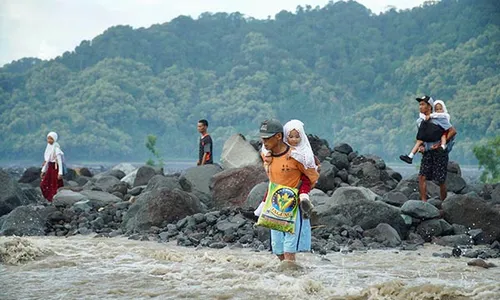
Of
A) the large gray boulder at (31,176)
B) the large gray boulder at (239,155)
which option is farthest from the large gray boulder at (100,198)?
the large gray boulder at (31,176)

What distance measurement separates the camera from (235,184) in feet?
47.8

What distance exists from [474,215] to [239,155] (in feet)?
20.1

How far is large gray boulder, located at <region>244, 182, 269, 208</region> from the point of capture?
13117 mm

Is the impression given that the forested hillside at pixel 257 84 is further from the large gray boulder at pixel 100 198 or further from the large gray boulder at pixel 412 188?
the large gray boulder at pixel 100 198

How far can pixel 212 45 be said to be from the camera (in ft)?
341

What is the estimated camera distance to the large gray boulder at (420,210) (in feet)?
39.1

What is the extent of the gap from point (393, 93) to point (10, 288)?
3035 inches

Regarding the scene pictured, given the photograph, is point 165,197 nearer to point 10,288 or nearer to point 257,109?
point 10,288

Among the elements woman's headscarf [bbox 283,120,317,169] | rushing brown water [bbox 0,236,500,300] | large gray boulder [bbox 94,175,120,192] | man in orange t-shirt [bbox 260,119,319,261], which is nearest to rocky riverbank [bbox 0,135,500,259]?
rushing brown water [bbox 0,236,500,300]

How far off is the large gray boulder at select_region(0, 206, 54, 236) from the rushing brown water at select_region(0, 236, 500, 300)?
6.77 ft

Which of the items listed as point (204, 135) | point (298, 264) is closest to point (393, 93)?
point (204, 135)

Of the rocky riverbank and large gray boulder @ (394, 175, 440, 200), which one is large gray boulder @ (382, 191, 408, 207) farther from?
large gray boulder @ (394, 175, 440, 200)

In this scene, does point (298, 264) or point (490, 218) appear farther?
point (490, 218)

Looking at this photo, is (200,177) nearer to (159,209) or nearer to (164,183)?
(164,183)
